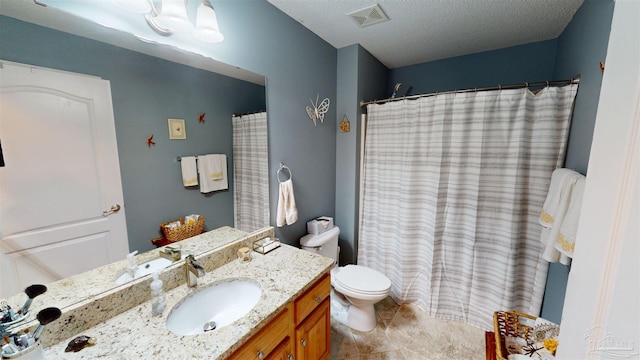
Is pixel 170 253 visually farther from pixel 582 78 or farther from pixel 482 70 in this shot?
pixel 482 70

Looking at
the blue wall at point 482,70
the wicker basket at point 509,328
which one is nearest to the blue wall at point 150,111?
the wicker basket at point 509,328

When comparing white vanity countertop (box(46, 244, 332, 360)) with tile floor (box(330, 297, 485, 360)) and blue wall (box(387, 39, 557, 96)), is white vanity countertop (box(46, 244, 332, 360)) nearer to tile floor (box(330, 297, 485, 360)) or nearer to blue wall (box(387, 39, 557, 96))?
tile floor (box(330, 297, 485, 360))

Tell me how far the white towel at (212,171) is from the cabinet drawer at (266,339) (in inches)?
30.4

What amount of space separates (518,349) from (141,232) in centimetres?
204

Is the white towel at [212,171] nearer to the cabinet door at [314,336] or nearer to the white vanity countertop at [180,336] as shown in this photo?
the white vanity countertop at [180,336]

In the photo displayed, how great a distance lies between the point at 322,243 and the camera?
2055 millimetres

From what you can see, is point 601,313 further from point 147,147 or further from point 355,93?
point 355,93

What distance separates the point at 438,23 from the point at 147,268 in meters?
2.44

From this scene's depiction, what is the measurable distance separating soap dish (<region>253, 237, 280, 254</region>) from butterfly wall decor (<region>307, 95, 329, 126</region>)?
3.55ft

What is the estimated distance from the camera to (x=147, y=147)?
3.41 ft

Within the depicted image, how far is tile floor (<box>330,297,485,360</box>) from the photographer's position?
1.64 m

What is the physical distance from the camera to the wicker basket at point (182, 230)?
1.15 m

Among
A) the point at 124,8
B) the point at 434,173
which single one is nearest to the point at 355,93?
the point at 434,173

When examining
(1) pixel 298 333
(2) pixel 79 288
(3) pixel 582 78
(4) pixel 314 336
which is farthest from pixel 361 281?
(3) pixel 582 78
